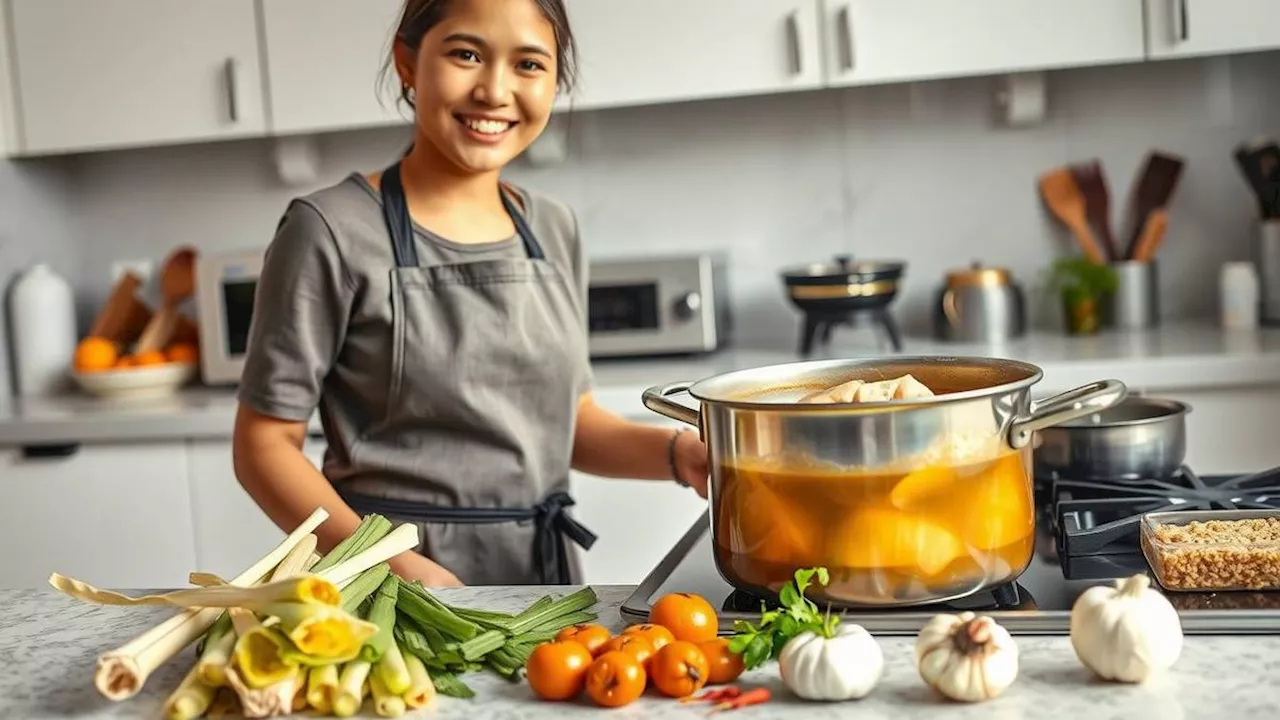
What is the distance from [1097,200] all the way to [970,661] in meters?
2.25

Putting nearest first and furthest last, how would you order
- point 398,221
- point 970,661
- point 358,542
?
point 970,661
point 358,542
point 398,221

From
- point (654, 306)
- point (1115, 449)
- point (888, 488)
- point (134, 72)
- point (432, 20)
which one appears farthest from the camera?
point (134, 72)

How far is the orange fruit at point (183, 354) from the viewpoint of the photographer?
2990mm

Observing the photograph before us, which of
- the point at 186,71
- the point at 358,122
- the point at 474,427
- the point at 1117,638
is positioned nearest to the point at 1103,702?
the point at 1117,638

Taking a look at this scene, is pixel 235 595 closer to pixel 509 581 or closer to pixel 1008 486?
pixel 1008 486

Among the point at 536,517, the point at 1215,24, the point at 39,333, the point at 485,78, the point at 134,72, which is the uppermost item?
the point at 134,72

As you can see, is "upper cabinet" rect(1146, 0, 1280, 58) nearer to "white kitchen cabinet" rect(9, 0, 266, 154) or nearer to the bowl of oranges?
"white kitchen cabinet" rect(9, 0, 266, 154)

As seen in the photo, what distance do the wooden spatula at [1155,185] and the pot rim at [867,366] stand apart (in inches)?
74.6

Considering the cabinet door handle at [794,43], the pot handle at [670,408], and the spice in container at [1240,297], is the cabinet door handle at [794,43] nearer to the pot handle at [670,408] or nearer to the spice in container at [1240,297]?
the spice in container at [1240,297]

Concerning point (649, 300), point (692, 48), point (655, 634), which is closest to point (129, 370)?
point (649, 300)

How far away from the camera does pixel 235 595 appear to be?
0.90 meters

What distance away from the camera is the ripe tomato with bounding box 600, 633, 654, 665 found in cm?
90

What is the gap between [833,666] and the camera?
33.8 inches

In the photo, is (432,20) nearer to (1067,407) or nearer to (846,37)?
(1067,407)
